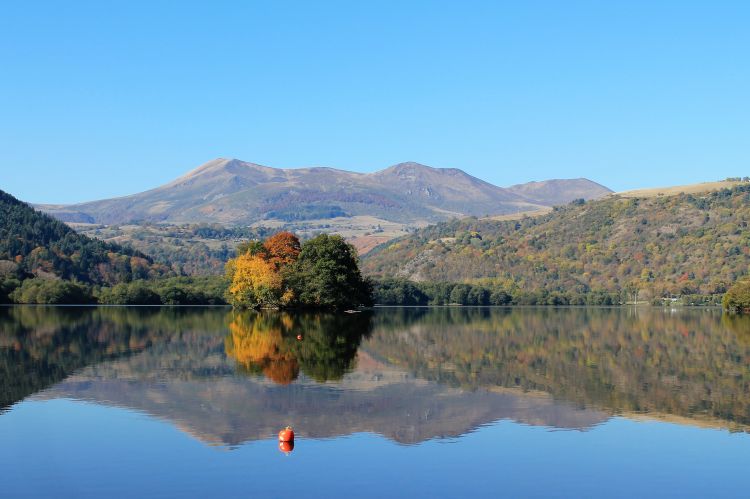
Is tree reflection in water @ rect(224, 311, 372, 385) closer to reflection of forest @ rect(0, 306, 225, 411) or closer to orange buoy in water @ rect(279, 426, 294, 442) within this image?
reflection of forest @ rect(0, 306, 225, 411)

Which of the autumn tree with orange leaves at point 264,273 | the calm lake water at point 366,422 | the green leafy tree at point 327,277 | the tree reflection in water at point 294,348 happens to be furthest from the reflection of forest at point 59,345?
the autumn tree with orange leaves at point 264,273

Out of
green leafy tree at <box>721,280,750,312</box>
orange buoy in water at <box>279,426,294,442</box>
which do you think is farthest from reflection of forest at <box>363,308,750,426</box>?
green leafy tree at <box>721,280,750,312</box>

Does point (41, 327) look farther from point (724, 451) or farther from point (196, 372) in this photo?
point (724, 451)

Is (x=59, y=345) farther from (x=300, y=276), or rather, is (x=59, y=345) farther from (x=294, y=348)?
(x=300, y=276)

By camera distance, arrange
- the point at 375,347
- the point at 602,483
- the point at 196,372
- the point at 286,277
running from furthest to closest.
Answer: the point at 286,277, the point at 375,347, the point at 196,372, the point at 602,483

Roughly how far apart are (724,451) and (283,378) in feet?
75.1

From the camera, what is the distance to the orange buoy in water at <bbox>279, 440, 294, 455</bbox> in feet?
93.6

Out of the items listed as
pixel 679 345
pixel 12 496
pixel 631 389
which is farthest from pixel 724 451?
pixel 679 345

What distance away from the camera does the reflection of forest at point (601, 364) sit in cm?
4103

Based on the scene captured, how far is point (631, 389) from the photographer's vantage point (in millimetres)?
44688

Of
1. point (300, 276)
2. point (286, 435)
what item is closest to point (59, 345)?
point (286, 435)

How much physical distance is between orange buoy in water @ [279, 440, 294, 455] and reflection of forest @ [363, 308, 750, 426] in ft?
51.1

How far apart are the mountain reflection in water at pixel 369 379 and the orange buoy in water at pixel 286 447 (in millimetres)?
2035

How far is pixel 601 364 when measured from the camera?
57.9 metres
